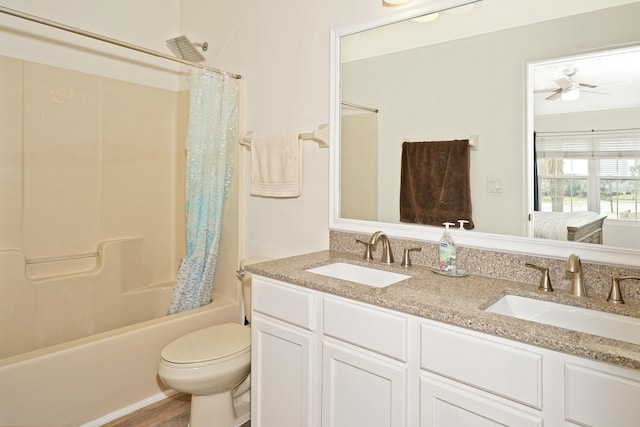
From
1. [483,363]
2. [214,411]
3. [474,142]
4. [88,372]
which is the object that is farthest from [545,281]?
[88,372]

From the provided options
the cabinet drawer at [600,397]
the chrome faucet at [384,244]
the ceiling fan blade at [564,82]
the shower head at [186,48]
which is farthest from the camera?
the shower head at [186,48]

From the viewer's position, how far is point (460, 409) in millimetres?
1090

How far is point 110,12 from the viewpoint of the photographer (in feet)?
8.68

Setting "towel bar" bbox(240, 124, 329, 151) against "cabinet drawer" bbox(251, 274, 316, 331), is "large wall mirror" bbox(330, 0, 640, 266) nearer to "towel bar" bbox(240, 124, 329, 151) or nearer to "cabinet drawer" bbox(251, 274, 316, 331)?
"towel bar" bbox(240, 124, 329, 151)

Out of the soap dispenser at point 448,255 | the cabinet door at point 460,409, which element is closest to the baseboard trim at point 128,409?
the cabinet door at point 460,409

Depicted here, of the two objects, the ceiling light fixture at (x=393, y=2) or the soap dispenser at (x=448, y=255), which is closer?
the soap dispenser at (x=448, y=255)

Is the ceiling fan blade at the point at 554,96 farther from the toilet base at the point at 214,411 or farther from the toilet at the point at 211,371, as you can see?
the toilet base at the point at 214,411

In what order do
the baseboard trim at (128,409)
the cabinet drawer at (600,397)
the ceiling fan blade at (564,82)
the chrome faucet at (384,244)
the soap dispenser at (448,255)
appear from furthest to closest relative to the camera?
1. the baseboard trim at (128,409)
2. the chrome faucet at (384,244)
3. the soap dispenser at (448,255)
4. the ceiling fan blade at (564,82)
5. the cabinet drawer at (600,397)

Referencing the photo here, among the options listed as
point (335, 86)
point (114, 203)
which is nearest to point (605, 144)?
point (335, 86)

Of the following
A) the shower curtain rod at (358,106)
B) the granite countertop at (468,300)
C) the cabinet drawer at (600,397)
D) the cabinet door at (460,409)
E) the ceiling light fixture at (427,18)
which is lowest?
the cabinet door at (460,409)

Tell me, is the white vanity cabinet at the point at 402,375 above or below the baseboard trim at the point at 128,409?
above

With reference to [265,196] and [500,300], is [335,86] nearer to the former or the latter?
[265,196]

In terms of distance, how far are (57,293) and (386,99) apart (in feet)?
7.29

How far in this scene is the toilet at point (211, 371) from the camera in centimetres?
166
